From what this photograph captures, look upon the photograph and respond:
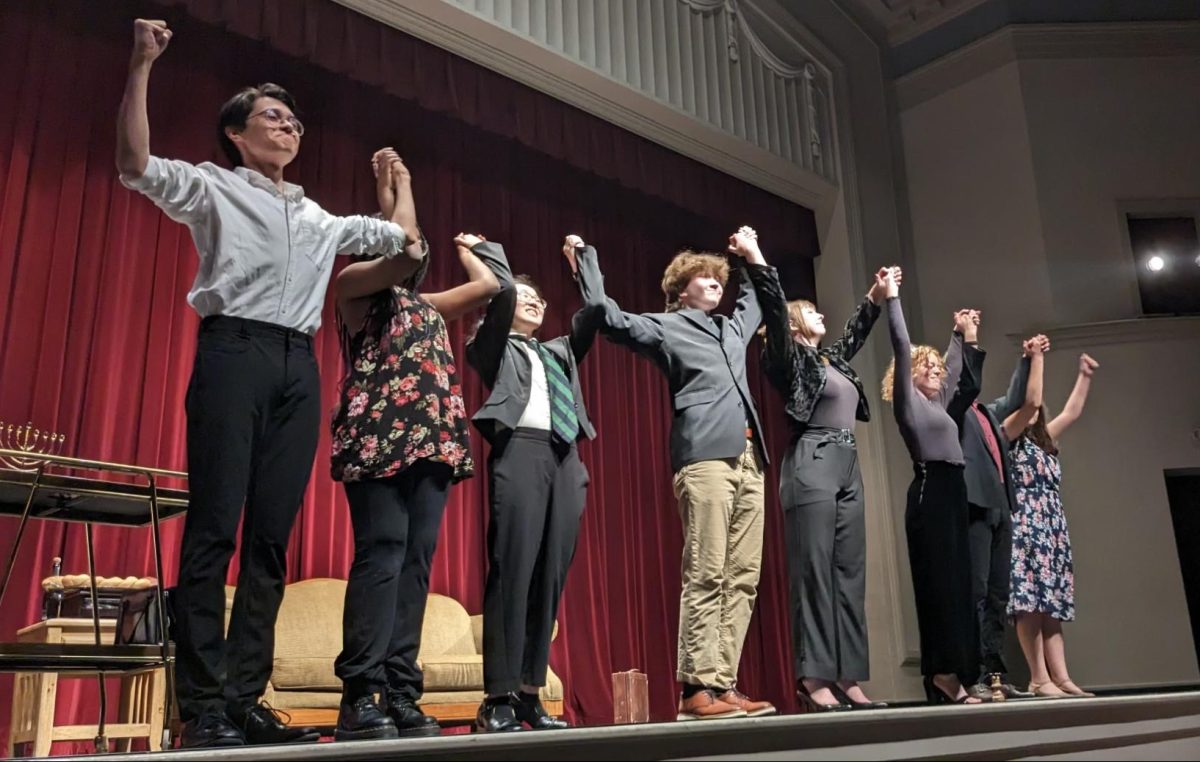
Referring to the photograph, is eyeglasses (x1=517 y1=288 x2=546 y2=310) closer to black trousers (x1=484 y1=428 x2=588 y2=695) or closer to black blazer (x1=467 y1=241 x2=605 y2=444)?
black blazer (x1=467 y1=241 x2=605 y2=444)

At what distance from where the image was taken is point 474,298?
7.77ft

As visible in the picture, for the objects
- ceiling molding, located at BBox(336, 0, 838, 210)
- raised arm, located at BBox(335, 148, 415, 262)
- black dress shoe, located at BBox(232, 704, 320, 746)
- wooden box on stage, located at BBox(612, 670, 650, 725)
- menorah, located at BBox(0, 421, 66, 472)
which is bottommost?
wooden box on stage, located at BBox(612, 670, 650, 725)

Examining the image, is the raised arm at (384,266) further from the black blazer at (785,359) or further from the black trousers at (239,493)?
the black blazer at (785,359)

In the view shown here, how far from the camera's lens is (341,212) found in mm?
4828

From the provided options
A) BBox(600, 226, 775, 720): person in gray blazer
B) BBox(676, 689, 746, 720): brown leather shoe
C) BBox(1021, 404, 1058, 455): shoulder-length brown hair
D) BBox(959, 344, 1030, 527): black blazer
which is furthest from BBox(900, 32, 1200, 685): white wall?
BBox(676, 689, 746, 720): brown leather shoe

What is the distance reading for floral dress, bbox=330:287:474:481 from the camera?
78.4 inches

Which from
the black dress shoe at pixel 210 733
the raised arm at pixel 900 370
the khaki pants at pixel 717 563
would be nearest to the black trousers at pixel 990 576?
the raised arm at pixel 900 370

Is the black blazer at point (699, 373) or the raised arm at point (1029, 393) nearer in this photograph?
the black blazer at point (699, 373)

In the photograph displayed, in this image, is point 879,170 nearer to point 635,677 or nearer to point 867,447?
point 867,447

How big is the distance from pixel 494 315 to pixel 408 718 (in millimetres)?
936

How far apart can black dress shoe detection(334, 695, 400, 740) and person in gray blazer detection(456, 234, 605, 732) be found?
32 centimetres

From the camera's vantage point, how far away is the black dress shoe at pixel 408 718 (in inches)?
75.0

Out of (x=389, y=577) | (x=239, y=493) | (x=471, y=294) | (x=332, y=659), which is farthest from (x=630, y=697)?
(x=239, y=493)

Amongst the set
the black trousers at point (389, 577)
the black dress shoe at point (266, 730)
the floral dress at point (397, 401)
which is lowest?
the black dress shoe at point (266, 730)
